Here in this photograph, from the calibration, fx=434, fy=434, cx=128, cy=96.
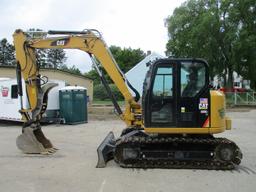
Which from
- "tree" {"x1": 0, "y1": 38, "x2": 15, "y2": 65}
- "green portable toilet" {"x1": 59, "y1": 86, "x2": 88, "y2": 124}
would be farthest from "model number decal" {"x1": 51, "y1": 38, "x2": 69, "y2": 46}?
"tree" {"x1": 0, "y1": 38, "x2": 15, "y2": 65}

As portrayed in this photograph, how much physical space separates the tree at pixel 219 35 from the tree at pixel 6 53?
64.3 m

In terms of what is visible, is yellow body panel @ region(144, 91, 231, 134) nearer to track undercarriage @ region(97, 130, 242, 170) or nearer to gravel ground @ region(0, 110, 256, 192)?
track undercarriage @ region(97, 130, 242, 170)

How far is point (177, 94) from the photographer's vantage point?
10438mm

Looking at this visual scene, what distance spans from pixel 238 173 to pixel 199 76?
96.5 inches

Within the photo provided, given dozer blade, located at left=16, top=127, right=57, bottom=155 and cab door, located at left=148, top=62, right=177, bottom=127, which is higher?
cab door, located at left=148, top=62, right=177, bottom=127

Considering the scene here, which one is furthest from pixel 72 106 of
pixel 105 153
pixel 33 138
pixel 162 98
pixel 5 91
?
pixel 162 98

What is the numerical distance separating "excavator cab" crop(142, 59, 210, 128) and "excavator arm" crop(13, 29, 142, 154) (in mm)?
1434

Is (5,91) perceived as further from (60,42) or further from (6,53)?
(6,53)

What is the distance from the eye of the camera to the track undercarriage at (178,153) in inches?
406

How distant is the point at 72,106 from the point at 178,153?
12.7 meters

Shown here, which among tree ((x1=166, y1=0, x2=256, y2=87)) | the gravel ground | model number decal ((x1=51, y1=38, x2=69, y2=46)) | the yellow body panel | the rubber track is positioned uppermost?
tree ((x1=166, y1=0, x2=256, y2=87))

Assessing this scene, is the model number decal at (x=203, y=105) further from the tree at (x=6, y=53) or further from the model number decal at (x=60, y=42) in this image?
the tree at (x=6, y=53)

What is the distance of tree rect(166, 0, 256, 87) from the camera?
4353 cm

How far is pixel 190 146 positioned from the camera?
34.6 feet
